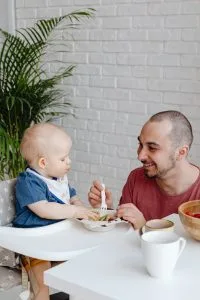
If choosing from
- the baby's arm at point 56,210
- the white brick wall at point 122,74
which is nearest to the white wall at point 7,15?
the white brick wall at point 122,74

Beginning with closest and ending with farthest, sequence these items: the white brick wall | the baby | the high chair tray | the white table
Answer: the white table < the high chair tray < the baby < the white brick wall

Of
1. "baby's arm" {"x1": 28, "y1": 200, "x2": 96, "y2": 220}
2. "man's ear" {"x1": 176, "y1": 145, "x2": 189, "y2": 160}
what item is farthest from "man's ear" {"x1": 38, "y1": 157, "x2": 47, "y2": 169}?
"man's ear" {"x1": 176, "y1": 145, "x2": 189, "y2": 160}

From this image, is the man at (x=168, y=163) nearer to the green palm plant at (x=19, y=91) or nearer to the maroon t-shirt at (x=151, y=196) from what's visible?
the maroon t-shirt at (x=151, y=196)

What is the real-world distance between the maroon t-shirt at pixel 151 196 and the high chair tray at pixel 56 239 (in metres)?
0.30

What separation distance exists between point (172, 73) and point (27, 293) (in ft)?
6.19

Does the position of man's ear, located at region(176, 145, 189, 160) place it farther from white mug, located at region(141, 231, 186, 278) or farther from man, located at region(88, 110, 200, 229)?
white mug, located at region(141, 231, 186, 278)

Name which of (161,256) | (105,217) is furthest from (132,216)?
(161,256)

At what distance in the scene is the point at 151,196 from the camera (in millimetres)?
2020

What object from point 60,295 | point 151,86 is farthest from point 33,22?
point 60,295

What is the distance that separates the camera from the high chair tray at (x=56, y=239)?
153cm

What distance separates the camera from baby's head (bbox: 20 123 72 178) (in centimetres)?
192

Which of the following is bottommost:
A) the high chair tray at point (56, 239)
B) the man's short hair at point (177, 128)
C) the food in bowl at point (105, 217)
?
the high chair tray at point (56, 239)

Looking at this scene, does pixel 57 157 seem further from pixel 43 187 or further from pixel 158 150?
pixel 158 150

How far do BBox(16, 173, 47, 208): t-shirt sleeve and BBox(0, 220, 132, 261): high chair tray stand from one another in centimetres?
15
